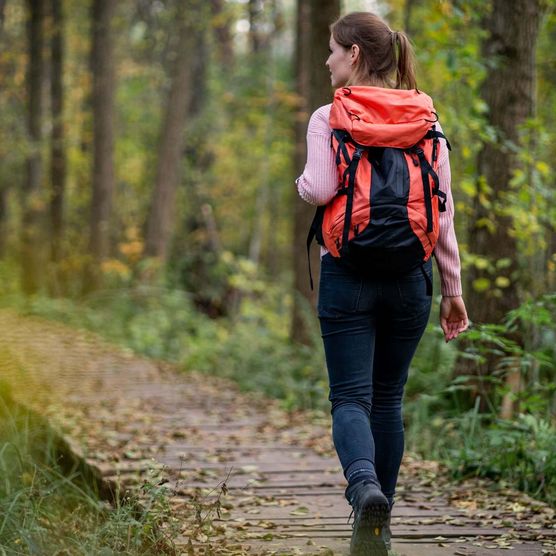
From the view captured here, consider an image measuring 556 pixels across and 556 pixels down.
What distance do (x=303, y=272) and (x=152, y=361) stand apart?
248 centimetres

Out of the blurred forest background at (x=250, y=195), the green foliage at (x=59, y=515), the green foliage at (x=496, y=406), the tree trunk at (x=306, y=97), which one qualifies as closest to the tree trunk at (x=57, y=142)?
the blurred forest background at (x=250, y=195)

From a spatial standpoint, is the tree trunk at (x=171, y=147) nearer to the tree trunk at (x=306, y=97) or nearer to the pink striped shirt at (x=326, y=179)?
the tree trunk at (x=306, y=97)

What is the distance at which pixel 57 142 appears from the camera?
61.0 feet

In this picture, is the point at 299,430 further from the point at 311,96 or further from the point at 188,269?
the point at 188,269

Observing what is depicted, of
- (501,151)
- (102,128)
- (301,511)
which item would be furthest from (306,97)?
(301,511)

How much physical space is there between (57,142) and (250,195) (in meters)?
5.50

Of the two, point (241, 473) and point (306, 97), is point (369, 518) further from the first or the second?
point (306, 97)

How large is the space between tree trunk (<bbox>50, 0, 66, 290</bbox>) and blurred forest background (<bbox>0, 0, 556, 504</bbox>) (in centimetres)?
4

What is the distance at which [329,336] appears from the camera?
3373 mm

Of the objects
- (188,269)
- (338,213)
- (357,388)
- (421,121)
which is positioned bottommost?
(188,269)

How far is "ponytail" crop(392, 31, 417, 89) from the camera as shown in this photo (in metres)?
3.40

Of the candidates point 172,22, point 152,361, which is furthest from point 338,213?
point 172,22

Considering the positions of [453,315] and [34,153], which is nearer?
[453,315]

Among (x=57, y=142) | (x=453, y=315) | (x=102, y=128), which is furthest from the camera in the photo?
(x=57, y=142)
